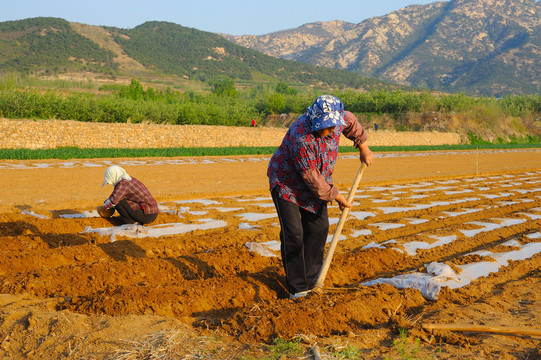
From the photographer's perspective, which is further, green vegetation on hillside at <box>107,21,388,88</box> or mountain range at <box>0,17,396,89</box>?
green vegetation on hillside at <box>107,21,388,88</box>

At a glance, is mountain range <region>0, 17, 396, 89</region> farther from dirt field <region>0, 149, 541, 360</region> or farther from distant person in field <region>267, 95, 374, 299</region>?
distant person in field <region>267, 95, 374, 299</region>

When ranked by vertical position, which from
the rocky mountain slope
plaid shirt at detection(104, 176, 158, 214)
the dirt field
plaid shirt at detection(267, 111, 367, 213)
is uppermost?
the rocky mountain slope

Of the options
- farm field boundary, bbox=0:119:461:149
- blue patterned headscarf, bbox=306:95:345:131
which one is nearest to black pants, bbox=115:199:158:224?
blue patterned headscarf, bbox=306:95:345:131

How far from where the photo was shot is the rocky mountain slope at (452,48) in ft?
379

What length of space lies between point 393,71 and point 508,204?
138 metres

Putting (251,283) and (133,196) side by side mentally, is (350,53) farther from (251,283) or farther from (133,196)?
(251,283)

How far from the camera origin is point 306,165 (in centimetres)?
354

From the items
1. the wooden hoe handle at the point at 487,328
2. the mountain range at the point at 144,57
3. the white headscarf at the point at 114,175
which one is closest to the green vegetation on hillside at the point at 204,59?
the mountain range at the point at 144,57

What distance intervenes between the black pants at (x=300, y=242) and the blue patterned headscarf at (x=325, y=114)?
66 cm

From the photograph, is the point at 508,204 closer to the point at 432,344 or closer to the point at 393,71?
the point at 432,344

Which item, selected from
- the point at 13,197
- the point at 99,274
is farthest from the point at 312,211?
the point at 13,197

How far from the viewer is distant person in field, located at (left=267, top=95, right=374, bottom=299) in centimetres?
351

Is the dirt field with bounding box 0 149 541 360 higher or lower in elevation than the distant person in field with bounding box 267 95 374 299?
lower

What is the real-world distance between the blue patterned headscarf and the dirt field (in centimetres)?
121
